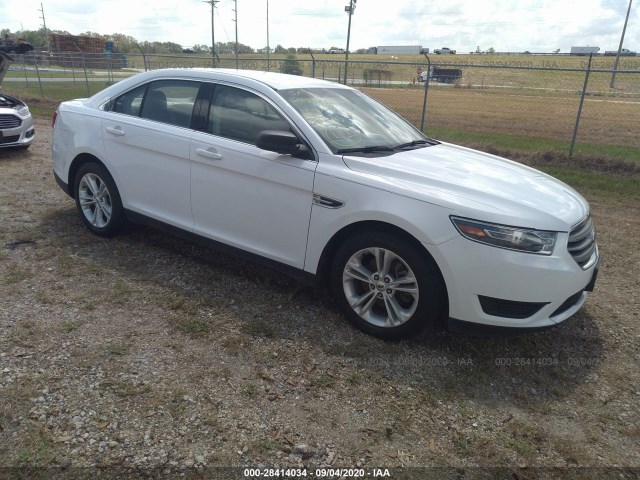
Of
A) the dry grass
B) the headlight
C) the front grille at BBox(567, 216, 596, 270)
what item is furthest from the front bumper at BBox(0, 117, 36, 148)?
the front grille at BBox(567, 216, 596, 270)

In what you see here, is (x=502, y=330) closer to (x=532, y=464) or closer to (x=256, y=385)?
(x=532, y=464)

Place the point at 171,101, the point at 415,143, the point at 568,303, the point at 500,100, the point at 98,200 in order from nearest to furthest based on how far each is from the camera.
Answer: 1. the point at 568,303
2. the point at 415,143
3. the point at 171,101
4. the point at 98,200
5. the point at 500,100

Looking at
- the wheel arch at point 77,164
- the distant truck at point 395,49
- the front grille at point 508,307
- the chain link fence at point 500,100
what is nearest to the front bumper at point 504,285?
the front grille at point 508,307

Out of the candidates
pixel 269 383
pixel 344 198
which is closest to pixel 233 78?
pixel 344 198

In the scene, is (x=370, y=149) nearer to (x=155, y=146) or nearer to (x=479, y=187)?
(x=479, y=187)

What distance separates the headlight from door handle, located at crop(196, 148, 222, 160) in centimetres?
194

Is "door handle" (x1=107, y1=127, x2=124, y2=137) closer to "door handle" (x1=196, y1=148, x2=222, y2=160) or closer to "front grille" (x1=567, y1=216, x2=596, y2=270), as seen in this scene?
"door handle" (x1=196, y1=148, x2=222, y2=160)

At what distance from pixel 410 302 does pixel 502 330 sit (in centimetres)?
59

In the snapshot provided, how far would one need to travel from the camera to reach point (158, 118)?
14.7 ft

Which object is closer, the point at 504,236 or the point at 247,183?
the point at 504,236

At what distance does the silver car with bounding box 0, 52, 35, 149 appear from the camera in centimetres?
853

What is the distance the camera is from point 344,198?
3396 millimetres

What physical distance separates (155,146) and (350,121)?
1.70 metres

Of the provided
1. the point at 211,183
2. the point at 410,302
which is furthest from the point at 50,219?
the point at 410,302
